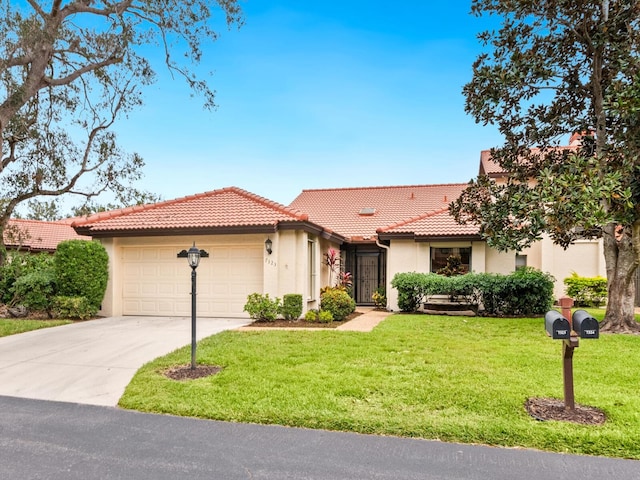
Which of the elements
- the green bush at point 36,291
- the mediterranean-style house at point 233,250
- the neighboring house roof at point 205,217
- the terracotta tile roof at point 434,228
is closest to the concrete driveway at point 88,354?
the mediterranean-style house at point 233,250

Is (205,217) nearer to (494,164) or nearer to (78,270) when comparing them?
(78,270)

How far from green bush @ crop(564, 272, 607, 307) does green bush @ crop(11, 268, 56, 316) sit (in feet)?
58.0

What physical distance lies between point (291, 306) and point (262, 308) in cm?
78

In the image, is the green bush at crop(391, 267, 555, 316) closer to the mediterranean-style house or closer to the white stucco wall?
the white stucco wall

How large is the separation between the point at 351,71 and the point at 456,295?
7812 millimetres

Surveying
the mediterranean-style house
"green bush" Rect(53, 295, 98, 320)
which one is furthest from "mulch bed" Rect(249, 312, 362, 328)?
"green bush" Rect(53, 295, 98, 320)

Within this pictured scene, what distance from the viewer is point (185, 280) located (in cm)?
1306

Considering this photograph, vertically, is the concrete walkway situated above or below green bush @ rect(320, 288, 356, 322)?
below

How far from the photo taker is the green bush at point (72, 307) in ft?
39.2

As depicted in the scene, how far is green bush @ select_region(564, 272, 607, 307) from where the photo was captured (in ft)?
52.7

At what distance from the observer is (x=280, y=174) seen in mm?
20984

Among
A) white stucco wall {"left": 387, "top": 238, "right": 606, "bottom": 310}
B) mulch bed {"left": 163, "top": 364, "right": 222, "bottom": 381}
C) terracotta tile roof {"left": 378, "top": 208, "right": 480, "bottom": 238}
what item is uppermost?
terracotta tile roof {"left": 378, "top": 208, "right": 480, "bottom": 238}

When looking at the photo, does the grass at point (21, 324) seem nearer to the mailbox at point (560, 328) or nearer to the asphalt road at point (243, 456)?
the asphalt road at point (243, 456)

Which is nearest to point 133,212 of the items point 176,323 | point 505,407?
point 176,323
